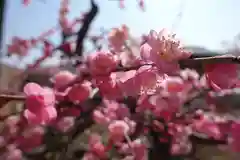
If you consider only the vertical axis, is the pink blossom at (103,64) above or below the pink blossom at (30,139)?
above

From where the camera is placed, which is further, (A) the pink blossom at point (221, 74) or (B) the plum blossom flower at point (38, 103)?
(B) the plum blossom flower at point (38, 103)

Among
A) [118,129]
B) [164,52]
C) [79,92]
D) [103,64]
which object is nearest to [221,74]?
[164,52]

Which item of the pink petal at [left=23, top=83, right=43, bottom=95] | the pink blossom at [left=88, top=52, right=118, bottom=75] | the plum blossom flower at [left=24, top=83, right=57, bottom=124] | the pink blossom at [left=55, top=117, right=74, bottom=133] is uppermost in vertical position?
the pink blossom at [left=88, top=52, right=118, bottom=75]

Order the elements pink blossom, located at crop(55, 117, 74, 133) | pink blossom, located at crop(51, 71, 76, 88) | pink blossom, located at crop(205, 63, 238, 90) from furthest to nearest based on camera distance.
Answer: pink blossom, located at crop(55, 117, 74, 133) < pink blossom, located at crop(51, 71, 76, 88) < pink blossom, located at crop(205, 63, 238, 90)

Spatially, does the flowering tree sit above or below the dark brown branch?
below

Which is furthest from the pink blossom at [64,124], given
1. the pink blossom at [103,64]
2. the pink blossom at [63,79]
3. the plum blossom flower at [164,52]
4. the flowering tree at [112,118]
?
the plum blossom flower at [164,52]

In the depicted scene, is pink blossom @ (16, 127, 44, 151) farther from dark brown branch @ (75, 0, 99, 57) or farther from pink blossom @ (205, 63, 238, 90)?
pink blossom @ (205, 63, 238, 90)

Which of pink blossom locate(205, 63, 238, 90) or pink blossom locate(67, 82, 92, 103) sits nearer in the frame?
pink blossom locate(205, 63, 238, 90)

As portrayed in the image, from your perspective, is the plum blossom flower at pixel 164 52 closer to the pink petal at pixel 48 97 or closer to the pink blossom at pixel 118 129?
the pink petal at pixel 48 97

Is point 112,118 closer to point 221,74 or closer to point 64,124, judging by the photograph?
point 64,124

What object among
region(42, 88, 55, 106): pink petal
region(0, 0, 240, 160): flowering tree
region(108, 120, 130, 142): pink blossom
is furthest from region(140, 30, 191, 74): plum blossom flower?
region(108, 120, 130, 142): pink blossom

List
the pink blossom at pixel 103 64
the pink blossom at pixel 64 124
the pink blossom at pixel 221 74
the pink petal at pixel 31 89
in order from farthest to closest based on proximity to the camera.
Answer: the pink blossom at pixel 64 124 → the pink petal at pixel 31 89 → the pink blossom at pixel 103 64 → the pink blossom at pixel 221 74

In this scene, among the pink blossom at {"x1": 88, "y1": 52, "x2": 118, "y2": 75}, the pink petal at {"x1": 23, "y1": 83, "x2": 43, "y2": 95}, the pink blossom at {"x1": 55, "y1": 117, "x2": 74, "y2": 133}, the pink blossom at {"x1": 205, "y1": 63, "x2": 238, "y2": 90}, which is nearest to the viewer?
the pink blossom at {"x1": 205, "y1": 63, "x2": 238, "y2": 90}

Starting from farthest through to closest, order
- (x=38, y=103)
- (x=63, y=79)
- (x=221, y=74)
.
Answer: (x=63, y=79)
(x=38, y=103)
(x=221, y=74)
